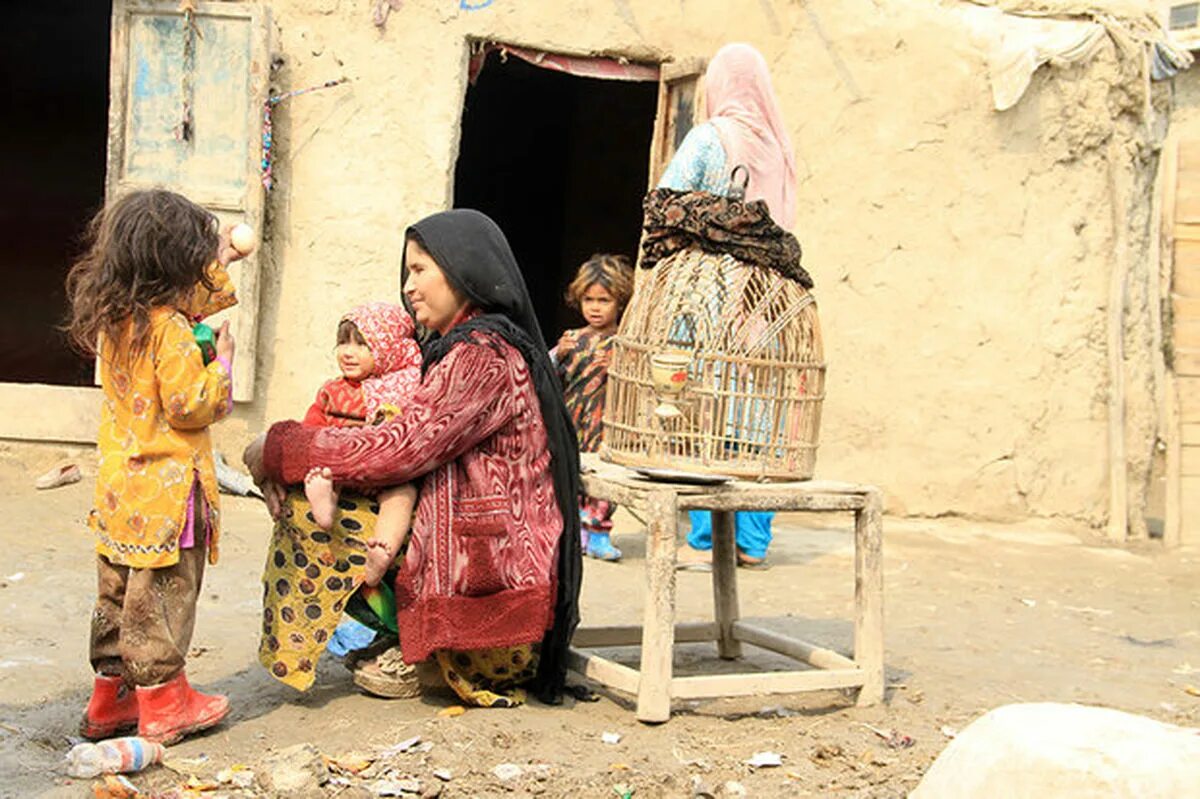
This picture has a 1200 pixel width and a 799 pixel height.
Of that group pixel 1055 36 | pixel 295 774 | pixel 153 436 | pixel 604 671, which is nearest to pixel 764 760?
pixel 604 671

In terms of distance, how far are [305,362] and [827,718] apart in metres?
4.21

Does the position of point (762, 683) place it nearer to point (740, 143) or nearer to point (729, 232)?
point (729, 232)

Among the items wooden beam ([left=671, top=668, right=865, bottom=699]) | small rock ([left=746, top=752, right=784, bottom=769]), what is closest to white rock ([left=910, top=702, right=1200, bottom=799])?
small rock ([left=746, top=752, right=784, bottom=769])

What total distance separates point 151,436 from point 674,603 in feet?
4.47

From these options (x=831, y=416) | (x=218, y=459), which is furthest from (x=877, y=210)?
(x=218, y=459)

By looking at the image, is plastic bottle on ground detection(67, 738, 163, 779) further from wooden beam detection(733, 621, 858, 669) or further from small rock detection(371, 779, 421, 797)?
wooden beam detection(733, 621, 858, 669)

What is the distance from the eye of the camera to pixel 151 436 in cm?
339

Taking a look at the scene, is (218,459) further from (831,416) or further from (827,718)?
(827,718)

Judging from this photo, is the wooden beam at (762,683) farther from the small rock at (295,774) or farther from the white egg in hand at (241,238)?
the white egg in hand at (241,238)

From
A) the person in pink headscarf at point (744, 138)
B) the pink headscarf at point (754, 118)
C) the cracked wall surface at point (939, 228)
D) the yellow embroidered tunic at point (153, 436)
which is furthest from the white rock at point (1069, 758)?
the cracked wall surface at point (939, 228)

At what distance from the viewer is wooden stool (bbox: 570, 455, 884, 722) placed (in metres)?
3.66

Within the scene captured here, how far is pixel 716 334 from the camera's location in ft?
12.6

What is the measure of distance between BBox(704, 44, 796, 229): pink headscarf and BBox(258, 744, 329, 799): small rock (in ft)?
11.1

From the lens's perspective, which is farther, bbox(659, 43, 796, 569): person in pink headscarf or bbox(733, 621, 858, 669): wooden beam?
bbox(659, 43, 796, 569): person in pink headscarf
